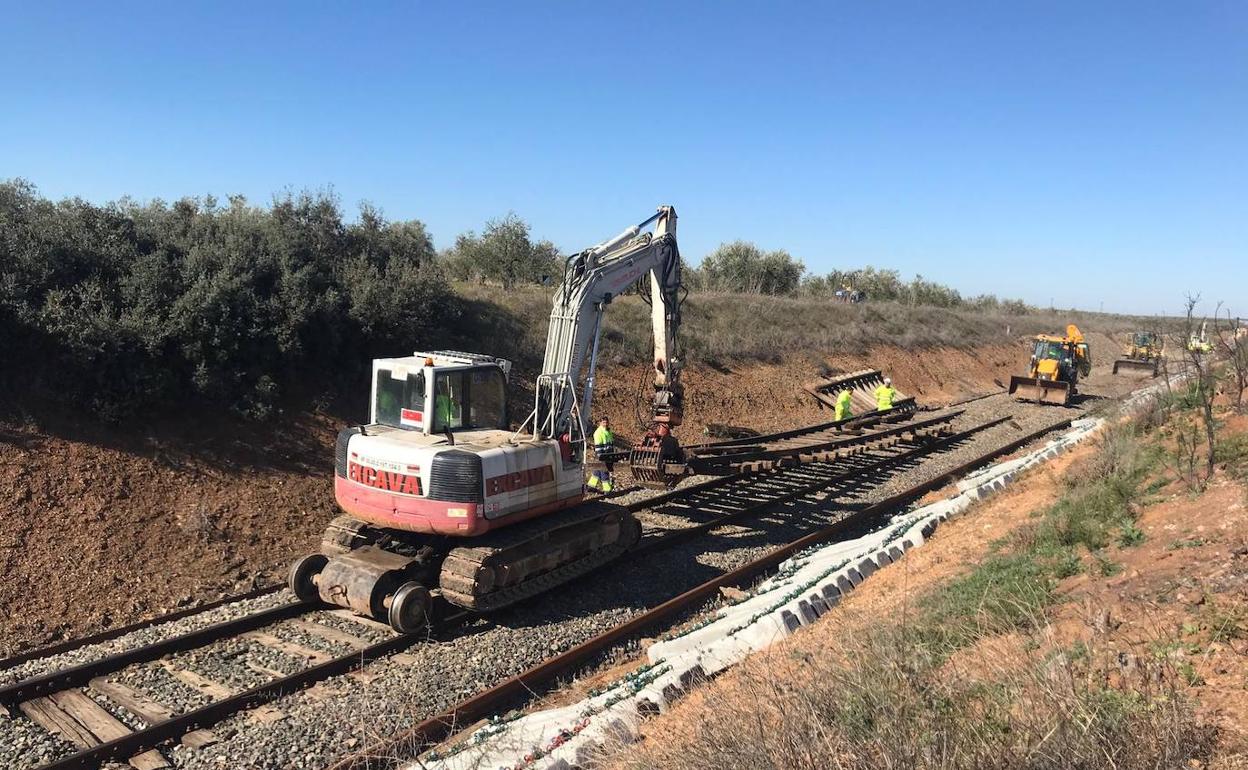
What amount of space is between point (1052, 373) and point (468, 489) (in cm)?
2771

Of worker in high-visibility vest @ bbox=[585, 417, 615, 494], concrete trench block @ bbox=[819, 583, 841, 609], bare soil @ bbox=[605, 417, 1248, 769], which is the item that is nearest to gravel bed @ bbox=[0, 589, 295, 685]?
worker in high-visibility vest @ bbox=[585, 417, 615, 494]

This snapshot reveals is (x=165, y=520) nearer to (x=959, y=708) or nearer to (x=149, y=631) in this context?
(x=149, y=631)

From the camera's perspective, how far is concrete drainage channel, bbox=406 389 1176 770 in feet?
18.7

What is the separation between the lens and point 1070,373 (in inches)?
1177

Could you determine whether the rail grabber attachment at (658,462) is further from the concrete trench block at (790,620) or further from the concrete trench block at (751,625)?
the concrete trench block at (790,620)

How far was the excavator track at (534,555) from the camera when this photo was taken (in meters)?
8.76

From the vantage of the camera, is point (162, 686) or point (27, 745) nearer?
point (27, 745)

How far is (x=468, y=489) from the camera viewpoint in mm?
8805

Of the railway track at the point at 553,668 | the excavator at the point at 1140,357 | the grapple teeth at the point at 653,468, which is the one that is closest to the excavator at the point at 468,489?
the railway track at the point at 553,668

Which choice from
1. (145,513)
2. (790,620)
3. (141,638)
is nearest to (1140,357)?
(790,620)

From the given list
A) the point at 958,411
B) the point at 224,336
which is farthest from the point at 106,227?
the point at 958,411

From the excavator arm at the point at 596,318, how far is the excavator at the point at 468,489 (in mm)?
27

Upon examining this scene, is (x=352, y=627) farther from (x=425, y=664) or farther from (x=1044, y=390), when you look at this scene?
(x=1044, y=390)

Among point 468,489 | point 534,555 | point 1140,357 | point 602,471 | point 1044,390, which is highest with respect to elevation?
point 1140,357
